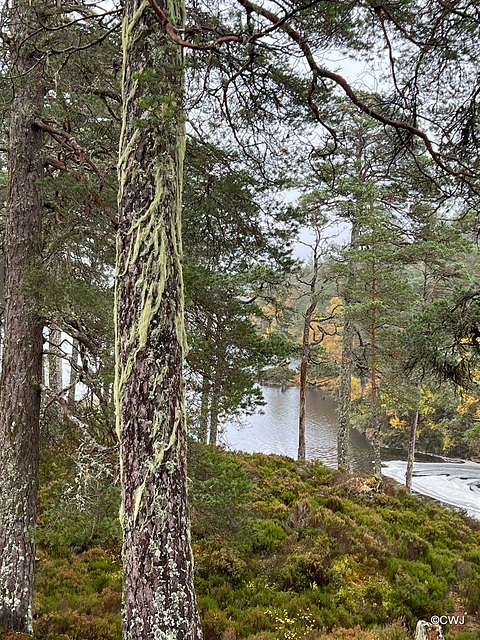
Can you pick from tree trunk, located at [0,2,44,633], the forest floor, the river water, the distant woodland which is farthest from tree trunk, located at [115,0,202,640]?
the river water

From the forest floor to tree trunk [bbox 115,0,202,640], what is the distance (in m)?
1.38

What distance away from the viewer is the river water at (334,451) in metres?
14.0

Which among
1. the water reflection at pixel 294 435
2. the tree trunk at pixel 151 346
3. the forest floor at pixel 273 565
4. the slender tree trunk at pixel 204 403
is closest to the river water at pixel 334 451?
the water reflection at pixel 294 435

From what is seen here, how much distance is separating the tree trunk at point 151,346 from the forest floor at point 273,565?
138cm

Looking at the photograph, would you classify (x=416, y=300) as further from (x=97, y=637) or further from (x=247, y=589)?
(x=97, y=637)

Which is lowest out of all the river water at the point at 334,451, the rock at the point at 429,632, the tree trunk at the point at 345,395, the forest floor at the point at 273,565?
the river water at the point at 334,451

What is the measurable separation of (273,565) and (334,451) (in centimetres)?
1415

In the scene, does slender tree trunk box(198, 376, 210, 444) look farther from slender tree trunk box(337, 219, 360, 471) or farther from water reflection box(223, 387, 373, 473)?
water reflection box(223, 387, 373, 473)

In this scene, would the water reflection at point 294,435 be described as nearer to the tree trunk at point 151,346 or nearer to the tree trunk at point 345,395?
the tree trunk at point 345,395

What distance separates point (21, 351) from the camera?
4.05m

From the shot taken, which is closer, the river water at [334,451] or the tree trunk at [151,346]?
the tree trunk at [151,346]

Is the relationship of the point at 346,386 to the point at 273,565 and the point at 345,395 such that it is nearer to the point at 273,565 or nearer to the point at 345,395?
the point at 345,395

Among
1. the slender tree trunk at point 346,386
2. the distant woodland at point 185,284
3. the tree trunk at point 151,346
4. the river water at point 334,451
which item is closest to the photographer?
the tree trunk at point 151,346

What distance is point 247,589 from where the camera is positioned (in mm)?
5215
